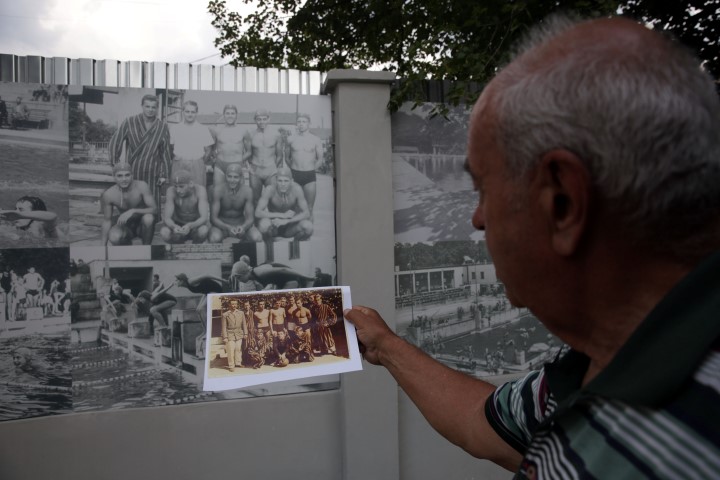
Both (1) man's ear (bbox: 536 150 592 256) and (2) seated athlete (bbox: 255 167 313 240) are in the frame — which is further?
(2) seated athlete (bbox: 255 167 313 240)

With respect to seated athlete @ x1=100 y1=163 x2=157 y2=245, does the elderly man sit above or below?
below

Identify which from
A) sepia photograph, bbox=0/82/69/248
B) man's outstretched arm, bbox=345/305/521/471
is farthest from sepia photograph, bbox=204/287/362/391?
sepia photograph, bbox=0/82/69/248

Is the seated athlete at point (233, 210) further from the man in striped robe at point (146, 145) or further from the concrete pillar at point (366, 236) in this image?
the concrete pillar at point (366, 236)

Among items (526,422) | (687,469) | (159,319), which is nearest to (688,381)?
(687,469)

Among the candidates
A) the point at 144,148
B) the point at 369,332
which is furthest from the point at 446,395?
the point at 144,148

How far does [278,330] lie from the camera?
6.70 ft

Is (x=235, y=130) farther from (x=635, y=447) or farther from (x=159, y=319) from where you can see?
(x=635, y=447)

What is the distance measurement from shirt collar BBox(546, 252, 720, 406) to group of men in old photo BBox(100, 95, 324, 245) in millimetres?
3281

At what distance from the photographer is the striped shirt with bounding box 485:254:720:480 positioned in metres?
0.62

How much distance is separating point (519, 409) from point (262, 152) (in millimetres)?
2989

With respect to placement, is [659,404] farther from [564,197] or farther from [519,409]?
[519,409]

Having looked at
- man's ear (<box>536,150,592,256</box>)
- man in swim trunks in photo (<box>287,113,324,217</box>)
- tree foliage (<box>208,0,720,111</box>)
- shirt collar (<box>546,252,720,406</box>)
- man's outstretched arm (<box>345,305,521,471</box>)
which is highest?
tree foliage (<box>208,0,720,111</box>)

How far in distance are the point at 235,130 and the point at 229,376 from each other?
2325 mm

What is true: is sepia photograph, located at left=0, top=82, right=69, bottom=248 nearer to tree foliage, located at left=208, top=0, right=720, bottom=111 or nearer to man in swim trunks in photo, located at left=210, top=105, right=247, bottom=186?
man in swim trunks in photo, located at left=210, top=105, right=247, bottom=186
